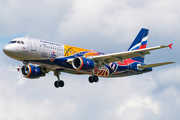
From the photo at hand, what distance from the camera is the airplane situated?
148 feet

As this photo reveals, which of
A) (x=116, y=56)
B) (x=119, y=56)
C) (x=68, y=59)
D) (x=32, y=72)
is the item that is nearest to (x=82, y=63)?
(x=68, y=59)

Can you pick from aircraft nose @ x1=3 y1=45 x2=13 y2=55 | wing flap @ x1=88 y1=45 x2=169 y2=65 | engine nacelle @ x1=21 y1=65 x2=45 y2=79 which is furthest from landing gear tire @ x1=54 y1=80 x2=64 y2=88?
aircraft nose @ x1=3 y1=45 x2=13 y2=55

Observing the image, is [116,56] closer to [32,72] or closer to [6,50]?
[32,72]

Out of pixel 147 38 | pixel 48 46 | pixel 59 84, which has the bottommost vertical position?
pixel 59 84

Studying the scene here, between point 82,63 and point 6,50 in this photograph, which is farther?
point 82,63

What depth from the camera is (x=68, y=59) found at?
159ft

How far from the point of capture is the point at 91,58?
48.8 meters

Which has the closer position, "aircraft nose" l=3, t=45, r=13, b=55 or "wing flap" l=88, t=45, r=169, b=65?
"aircraft nose" l=3, t=45, r=13, b=55

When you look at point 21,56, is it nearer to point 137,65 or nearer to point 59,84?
point 59,84

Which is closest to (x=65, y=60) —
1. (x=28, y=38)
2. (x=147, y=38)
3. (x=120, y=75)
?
(x=28, y=38)

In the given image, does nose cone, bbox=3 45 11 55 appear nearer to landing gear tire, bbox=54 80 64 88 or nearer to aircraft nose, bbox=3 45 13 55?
aircraft nose, bbox=3 45 13 55

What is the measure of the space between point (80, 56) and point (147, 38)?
1752 cm

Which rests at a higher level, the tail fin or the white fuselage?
the tail fin

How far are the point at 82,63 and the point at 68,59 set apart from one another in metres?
2.69
